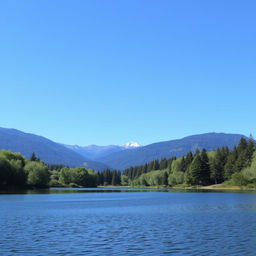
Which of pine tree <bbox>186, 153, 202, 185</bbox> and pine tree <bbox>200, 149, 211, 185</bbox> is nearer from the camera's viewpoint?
pine tree <bbox>186, 153, 202, 185</bbox>

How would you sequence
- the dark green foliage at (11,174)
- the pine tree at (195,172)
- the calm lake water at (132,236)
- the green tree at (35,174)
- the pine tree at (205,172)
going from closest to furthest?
the calm lake water at (132,236)
the dark green foliage at (11,174)
the green tree at (35,174)
the pine tree at (195,172)
the pine tree at (205,172)

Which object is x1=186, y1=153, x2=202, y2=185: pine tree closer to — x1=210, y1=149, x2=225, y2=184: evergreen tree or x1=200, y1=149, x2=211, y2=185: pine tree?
x1=200, y1=149, x2=211, y2=185: pine tree

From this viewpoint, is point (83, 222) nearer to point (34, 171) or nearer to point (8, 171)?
point (8, 171)

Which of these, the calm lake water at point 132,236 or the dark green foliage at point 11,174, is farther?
the dark green foliage at point 11,174

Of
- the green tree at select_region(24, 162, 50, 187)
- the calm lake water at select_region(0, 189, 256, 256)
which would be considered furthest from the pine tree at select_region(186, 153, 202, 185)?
the calm lake water at select_region(0, 189, 256, 256)

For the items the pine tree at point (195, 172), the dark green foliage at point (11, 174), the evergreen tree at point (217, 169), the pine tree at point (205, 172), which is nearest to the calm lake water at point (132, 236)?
the dark green foliage at point (11, 174)

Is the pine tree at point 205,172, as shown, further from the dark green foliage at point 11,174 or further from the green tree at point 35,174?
the dark green foliage at point 11,174

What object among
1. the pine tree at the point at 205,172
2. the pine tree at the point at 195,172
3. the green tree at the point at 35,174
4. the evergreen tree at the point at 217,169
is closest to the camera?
the green tree at the point at 35,174

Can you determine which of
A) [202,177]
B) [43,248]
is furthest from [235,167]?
[43,248]

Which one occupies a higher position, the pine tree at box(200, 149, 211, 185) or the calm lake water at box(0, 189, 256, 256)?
the pine tree at box(200, 149, 211, 185)

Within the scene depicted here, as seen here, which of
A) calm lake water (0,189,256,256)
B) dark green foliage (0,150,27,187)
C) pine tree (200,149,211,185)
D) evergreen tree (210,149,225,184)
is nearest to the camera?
calm lake water (0,189,256,256)

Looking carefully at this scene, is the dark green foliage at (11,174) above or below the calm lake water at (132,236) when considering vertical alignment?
above

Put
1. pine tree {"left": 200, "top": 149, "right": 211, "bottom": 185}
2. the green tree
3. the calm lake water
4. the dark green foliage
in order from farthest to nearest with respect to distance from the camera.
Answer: pine tree {"left": 200, "top": 149, "right": 211, "bottom": 185} → the green tree → the dark green foliage → the calm lake water

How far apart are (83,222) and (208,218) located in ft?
50.1
